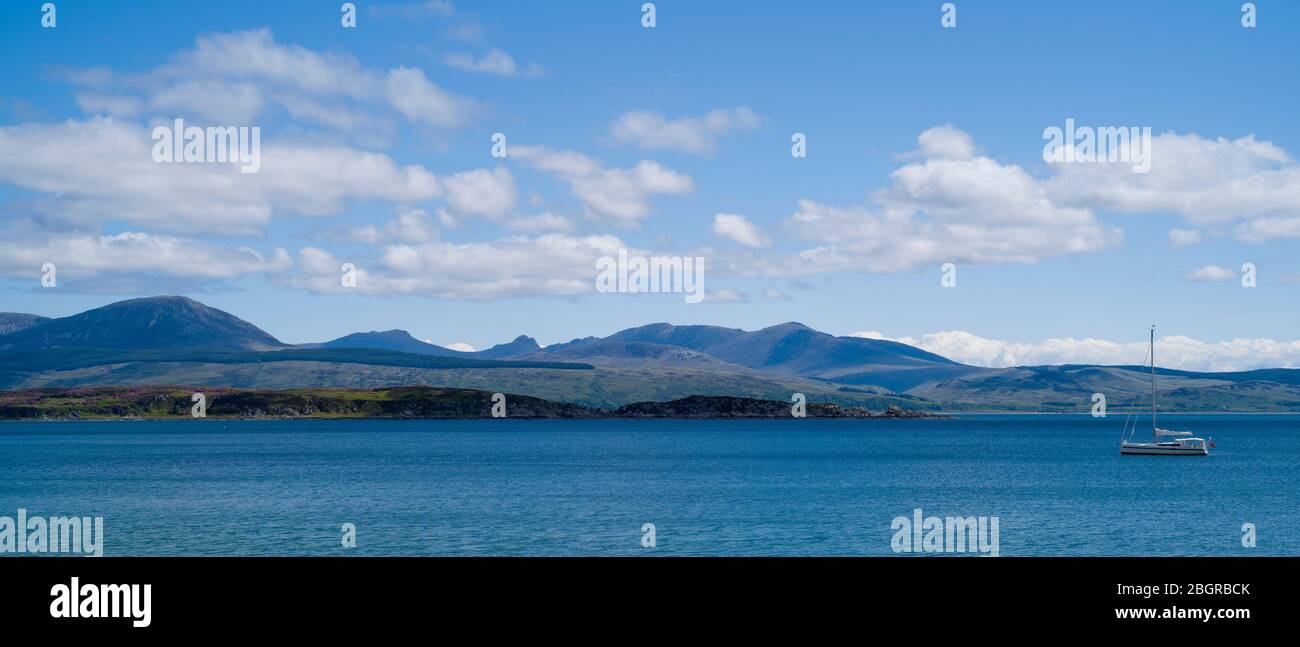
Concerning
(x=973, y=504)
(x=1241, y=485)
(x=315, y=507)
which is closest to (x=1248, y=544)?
(x=973, y=504)

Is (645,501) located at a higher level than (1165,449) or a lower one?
higher

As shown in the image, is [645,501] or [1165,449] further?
[1165,449]

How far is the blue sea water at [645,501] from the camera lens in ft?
225

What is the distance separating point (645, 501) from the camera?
9412cm

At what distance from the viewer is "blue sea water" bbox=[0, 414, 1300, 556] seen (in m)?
68.5

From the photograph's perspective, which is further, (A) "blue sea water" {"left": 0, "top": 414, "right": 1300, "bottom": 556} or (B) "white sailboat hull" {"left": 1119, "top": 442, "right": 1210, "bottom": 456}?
(B) "white sailboat hull" {"left": 1119, "top": 442, "right": 1210, "bottom": 456}

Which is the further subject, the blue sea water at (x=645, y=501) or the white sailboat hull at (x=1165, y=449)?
the white sailboat hull at (x=1165, y=449)
